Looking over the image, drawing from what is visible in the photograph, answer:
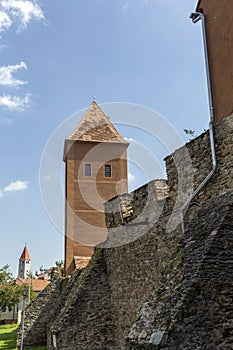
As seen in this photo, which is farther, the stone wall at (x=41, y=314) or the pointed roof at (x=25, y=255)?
the pointed roof at (x=25, y=255)

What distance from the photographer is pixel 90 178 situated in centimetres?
2358

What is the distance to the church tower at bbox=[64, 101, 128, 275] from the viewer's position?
21984 millimetres

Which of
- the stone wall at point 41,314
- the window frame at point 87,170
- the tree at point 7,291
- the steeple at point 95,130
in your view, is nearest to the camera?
the stone wall at point 41,314

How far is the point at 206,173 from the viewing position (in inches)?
300

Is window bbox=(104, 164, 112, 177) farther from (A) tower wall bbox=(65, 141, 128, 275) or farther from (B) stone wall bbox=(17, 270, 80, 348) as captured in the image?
(B) stone wall bbox=(17, 270, 80, 348)

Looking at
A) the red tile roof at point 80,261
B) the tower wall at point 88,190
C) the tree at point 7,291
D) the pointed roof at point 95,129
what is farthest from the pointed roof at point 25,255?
the red tile roof at point 80,261

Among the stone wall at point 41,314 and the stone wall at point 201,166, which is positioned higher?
the stone wall at point 201,166

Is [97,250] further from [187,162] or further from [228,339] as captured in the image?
[228,339]

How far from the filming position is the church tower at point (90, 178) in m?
22.0

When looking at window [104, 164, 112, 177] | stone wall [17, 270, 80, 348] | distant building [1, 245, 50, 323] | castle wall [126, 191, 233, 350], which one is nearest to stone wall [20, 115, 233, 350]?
castle wall [126, 191, 233, 350]

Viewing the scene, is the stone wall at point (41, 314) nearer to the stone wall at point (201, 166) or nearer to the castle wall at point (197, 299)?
the stone wall at point (201, 166)

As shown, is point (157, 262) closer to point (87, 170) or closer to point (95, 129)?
point (87, 170)

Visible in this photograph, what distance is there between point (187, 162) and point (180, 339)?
13.3ft

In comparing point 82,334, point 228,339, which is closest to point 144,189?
point 82,334
